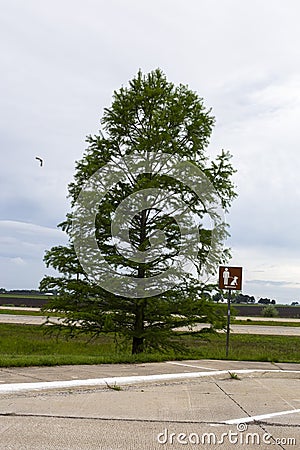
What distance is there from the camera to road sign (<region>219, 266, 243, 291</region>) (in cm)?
1516

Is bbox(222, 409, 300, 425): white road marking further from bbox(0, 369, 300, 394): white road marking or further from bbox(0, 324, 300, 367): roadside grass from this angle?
bbox(0, 324, 300, 367): roadside grass

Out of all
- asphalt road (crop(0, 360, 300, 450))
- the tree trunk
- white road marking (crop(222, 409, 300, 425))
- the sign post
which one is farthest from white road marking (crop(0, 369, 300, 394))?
the tree trunk

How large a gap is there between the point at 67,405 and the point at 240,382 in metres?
3.72

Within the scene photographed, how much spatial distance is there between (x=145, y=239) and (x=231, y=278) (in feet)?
8.88

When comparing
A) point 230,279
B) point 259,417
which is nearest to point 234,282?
point 230,279

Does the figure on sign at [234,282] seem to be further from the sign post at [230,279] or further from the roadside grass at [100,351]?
the roadside grass at [100,351]

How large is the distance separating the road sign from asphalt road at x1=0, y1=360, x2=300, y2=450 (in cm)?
450

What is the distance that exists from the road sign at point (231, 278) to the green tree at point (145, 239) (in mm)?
1327

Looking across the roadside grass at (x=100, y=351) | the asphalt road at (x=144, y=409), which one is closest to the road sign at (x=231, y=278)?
the roadside grass at (x=100, y=351)

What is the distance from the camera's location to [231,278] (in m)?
15.2

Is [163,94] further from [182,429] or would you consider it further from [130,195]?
[182,429]

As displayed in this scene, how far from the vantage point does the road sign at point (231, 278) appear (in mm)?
15156

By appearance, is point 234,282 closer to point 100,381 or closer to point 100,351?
point 100,351

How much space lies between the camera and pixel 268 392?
8.76m
